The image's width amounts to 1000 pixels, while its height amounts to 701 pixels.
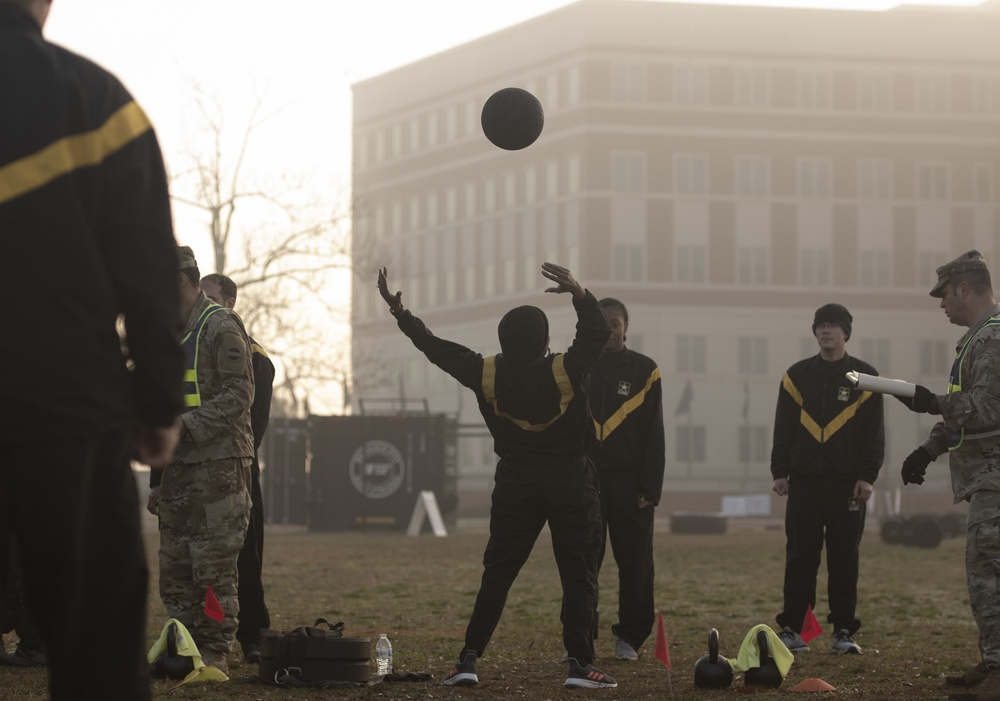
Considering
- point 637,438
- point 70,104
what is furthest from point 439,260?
point 70,104

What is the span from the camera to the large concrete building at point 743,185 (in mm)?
81062

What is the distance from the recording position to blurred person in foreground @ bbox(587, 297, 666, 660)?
9.85 meters

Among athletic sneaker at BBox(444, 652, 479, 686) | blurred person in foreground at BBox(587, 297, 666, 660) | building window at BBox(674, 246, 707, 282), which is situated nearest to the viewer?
athletic sneaker at BBox(444, 652, 479, 686)

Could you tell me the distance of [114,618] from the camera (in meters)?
3.67

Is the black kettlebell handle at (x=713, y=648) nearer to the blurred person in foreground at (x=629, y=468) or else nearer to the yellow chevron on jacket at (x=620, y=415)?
the blurred person in foreground at (x=629, y=468)

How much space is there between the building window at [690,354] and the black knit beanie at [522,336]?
72.2 m

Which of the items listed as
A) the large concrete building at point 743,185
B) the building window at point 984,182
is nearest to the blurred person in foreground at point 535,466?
the large concrete building at point 743,185

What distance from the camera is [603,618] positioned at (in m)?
13.1

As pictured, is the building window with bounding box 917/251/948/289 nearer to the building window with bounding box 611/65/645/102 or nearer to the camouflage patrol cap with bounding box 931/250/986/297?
the building window with bounding box 611/65/645/102

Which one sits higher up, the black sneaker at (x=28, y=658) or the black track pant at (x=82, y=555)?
the black track pant at (x=82, y=555)

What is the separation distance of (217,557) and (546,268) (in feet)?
7.16

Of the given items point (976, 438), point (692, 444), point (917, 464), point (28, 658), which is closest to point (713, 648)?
point (917, 464)

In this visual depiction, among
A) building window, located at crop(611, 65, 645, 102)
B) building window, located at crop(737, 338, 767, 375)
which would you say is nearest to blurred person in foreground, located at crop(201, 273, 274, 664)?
building window, located at crop(737, 338, 767, 375)

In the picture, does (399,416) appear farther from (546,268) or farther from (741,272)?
(741,272)
